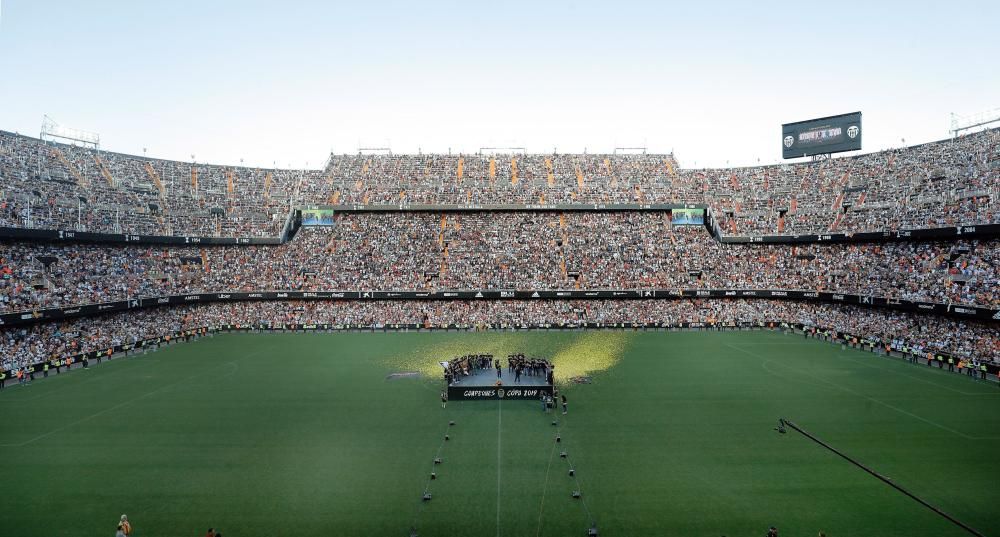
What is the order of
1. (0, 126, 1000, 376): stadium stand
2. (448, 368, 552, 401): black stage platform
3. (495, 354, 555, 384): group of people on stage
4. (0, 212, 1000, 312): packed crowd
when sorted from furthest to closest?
(0, 212, 1000, 312): packed crowd < (0, 126, 1000, 376): stadium stand < (495, 354, 555, 384): group of people on stage < (448, 368, 552, 401): black stage platform


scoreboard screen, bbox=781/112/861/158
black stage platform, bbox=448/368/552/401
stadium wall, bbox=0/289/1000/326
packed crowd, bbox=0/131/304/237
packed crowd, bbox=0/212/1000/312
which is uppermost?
scoreboard screen, bbox=781/112/861/158

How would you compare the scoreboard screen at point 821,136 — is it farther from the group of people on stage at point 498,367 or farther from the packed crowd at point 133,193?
the packed crowd at point 133,193

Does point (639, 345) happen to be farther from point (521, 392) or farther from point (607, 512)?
point (607, 512)

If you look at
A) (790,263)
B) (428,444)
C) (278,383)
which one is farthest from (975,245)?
(278,383)

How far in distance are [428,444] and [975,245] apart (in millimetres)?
42814

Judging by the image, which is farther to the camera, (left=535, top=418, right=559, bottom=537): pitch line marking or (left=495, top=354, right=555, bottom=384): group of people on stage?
(left=495, top=354, right=555, bottom=384): group of people on stage

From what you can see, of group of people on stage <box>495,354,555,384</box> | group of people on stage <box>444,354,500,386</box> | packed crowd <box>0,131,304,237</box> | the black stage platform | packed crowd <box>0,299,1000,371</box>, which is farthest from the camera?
packed crowd <box>0,299,1000,371</box>

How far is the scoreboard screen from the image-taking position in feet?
180

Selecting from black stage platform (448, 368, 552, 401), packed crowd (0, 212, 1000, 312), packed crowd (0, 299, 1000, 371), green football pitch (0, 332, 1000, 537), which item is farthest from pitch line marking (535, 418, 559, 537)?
packed crowd (0, 212, 1000, 312)

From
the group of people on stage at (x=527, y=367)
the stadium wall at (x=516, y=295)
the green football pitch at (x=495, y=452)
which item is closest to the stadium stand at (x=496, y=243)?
the stadium wall at (x=516, y=295)

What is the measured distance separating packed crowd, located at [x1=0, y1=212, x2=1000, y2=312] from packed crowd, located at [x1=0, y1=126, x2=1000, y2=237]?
2.28 metres

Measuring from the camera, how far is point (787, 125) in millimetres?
58656

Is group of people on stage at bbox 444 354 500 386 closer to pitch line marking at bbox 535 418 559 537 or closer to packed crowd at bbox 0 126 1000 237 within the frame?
pitch line marking at bbox 535 418 559 537

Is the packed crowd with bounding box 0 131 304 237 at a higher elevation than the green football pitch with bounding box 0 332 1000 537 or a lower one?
higher
